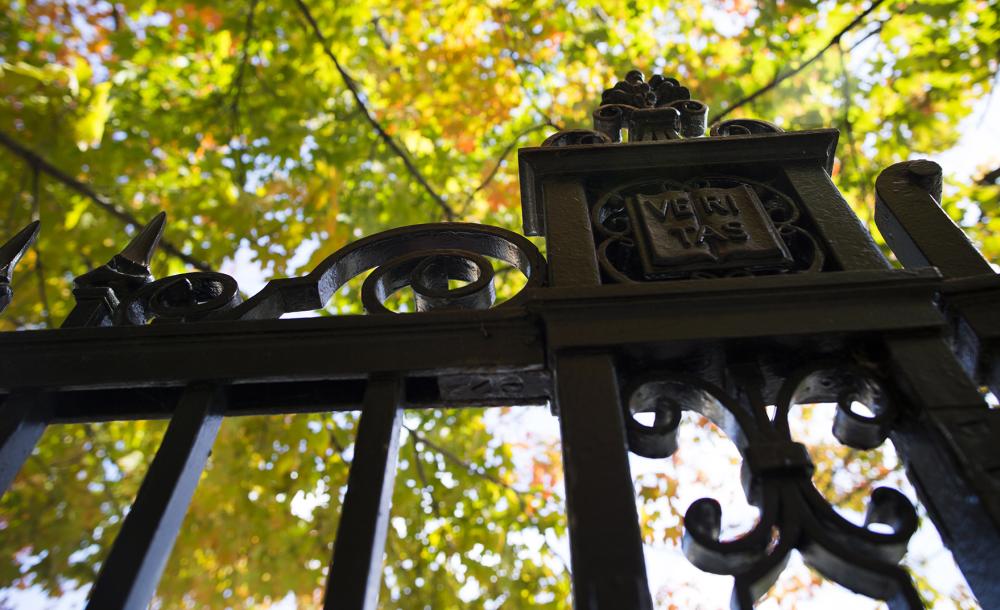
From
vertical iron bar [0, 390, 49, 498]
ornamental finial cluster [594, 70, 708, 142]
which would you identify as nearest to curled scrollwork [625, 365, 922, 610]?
ornamental finial cluster [594, 70, 708, 142]

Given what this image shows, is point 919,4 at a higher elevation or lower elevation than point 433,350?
higher

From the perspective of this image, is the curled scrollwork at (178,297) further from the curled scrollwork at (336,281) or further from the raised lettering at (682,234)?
the raised lettering at (682,234)

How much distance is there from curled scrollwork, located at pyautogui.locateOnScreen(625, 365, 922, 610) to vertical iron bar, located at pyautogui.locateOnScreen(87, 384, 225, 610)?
30.1 inches

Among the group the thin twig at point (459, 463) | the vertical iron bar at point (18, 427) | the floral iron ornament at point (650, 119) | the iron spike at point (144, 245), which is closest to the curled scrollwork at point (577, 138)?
the floral iron ornament at point (650, 119)

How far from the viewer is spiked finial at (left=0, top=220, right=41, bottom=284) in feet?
4.89

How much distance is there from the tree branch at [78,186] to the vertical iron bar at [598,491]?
11.9 ft

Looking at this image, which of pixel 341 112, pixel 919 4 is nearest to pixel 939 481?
pixel 919 4

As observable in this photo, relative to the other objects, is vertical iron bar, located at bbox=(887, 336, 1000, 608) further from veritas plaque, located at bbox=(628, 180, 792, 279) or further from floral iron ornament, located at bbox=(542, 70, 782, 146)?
floral iron ornament, located at bbox=(542, 70, 782, 146)

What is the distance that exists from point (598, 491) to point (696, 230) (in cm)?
71

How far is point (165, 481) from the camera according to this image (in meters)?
1.09

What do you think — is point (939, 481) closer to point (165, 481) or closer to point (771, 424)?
point (771, 424)

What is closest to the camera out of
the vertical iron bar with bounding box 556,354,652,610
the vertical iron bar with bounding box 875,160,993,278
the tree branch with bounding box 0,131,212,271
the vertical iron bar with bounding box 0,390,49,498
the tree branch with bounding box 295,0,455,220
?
the vertical iron bar with bounding box 556,354,652,610

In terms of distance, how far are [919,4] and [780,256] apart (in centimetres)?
387

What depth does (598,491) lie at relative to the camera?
102 cm
